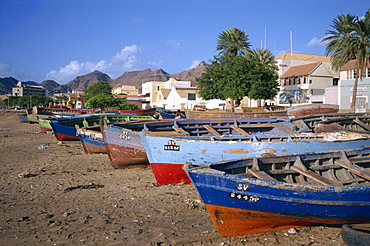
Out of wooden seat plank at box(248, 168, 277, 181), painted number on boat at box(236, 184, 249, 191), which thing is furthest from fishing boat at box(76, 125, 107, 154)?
painted number on boat at box(236, 184, 249, 191)

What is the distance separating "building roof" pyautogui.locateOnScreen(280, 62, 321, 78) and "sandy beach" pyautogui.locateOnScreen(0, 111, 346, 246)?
40987 mm

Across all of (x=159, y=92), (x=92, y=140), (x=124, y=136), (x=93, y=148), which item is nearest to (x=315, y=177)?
(x=124, y=136)

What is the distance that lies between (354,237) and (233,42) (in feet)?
126

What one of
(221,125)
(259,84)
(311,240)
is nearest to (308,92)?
(259,84)

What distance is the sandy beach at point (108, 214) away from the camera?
564cm

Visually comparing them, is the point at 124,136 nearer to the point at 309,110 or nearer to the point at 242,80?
the point at 309,110

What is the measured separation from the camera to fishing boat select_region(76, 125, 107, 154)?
14344mm

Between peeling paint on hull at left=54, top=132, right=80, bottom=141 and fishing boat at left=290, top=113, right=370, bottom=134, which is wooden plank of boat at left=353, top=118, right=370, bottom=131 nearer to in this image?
fishing boat at left=290, top=113, right=370, bottom=134

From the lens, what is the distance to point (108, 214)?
6.87m

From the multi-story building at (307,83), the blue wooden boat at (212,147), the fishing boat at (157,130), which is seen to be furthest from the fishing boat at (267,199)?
the multi-story building at (307,83)

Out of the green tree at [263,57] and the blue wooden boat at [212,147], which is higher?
the green tree at [263,57]

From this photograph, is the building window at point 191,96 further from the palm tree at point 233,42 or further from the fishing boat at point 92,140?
the fishing boat at point 92,140

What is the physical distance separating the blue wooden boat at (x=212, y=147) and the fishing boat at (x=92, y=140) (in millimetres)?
6228

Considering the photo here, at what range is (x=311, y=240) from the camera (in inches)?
220
